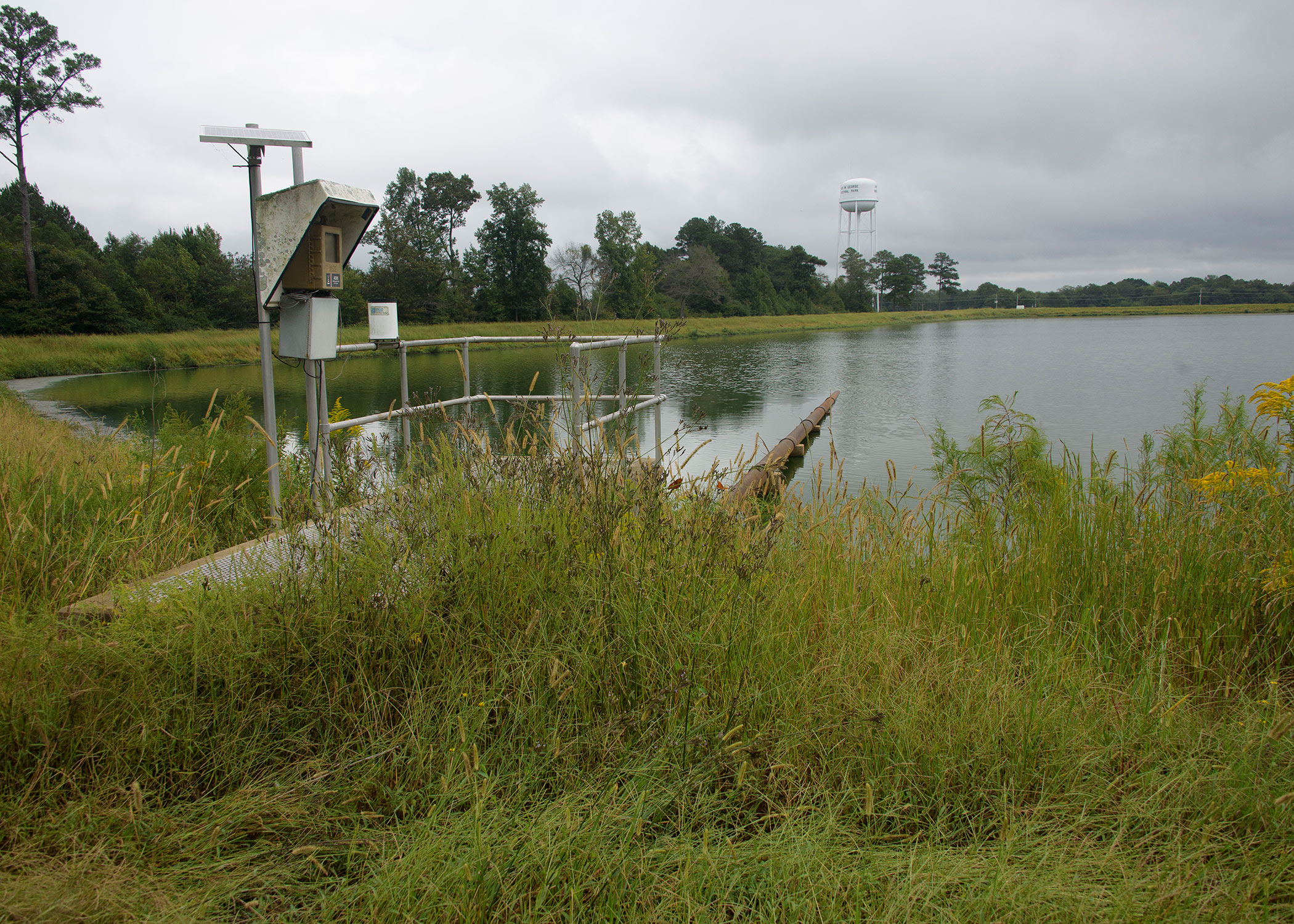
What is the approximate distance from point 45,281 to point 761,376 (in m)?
30.1

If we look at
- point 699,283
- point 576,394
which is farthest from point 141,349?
Answer: point 699,283

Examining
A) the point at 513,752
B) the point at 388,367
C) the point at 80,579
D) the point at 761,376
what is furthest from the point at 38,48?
the point at 513,752

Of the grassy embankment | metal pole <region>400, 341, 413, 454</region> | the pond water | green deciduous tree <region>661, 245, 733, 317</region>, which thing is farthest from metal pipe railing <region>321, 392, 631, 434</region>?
green deciduous tree <region>661, 245, 733, 317</region>

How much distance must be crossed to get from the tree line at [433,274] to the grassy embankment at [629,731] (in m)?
1.30

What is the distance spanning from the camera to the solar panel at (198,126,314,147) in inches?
155

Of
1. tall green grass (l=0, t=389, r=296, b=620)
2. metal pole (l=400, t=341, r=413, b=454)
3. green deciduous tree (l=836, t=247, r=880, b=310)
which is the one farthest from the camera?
green deciduous tree (l=836, t=247, r=880, b=310)

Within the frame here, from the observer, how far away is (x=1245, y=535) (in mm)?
2701

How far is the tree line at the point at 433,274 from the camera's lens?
30.6 meters

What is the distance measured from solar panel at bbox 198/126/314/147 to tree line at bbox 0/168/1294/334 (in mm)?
1501

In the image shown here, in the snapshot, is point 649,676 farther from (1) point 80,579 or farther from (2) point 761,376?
(2) point 761,376

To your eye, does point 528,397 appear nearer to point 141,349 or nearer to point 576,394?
point 576,394

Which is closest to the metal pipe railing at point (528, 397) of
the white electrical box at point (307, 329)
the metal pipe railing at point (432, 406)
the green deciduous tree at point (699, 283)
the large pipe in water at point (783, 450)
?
the metal pipe railing at point (432, 406)

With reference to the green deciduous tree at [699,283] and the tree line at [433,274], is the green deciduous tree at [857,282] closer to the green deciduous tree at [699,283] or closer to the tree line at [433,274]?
the tree line at [433,274]

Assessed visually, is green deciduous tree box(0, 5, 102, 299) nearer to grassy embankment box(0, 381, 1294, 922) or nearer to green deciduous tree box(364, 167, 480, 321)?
green deciduous tree box(364, 167, 480, 321)
